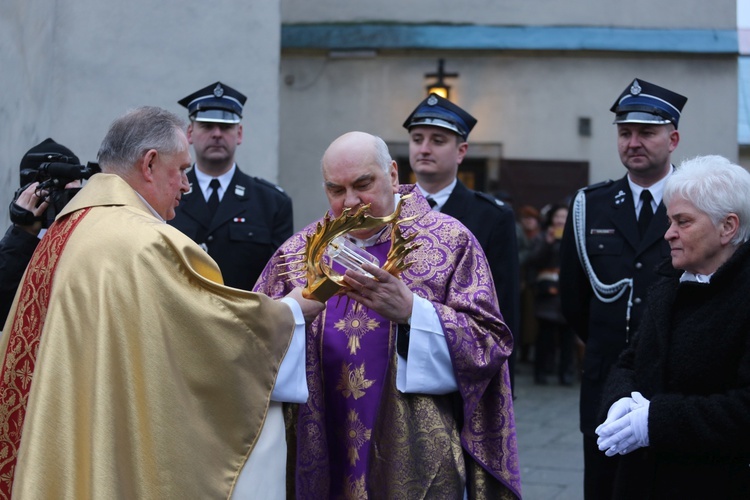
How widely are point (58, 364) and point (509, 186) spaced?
1066cm

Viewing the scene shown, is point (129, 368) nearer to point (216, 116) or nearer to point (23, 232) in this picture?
point (23, 232)

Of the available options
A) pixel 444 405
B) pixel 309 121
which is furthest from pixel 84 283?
pixel 309 121

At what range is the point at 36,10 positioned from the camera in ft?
23.8

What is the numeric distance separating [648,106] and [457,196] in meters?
1.04

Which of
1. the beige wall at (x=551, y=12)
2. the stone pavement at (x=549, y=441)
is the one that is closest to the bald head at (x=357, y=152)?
the stone pavement at (x=549, y=441)

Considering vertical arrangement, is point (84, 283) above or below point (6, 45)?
below

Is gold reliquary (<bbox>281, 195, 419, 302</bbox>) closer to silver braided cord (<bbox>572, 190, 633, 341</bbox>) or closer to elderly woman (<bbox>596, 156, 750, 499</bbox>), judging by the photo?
elderly woman (<bbox>596, 156, 750, 499</bbox>)

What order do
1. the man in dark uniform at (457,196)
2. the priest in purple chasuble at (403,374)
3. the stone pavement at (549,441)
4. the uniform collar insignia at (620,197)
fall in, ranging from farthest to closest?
the stone pavement at (549,441), the man in dark uniform at (457,196), the uniform collar insignia at (620,197), the priest in purple chasuble at (403,374)

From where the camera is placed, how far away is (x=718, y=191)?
11.6 feet

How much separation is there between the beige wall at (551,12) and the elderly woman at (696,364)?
1008cm

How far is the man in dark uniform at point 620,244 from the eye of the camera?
474 cm

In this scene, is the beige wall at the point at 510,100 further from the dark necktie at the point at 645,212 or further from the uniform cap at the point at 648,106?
the dark necktie at the point at 645,212

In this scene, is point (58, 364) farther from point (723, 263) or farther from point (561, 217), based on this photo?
point (561, 217)

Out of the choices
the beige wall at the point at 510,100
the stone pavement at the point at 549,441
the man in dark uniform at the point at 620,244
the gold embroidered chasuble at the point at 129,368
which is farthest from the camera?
the beige wall at the point at 510,100
